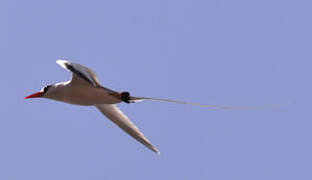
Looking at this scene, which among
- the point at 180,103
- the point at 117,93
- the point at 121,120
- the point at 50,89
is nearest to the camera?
the point at 180,103

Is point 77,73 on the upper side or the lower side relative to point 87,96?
upper

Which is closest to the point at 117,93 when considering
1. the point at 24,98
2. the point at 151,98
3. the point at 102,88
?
the point at 102,88

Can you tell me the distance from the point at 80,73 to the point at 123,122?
8.03ft

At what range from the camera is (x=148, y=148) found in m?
11.4

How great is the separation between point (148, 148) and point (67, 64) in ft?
9.37

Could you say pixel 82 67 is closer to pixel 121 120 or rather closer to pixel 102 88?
pixel 102 88

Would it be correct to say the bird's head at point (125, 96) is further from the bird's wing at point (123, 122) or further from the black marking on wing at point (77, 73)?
the bird's wing at point (123, 122)

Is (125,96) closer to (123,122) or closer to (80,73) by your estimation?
(80,73)

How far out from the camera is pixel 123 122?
11906mm

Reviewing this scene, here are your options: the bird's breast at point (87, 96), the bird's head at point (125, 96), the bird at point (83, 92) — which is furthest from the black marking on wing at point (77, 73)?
the bird's head at point (125, 96)

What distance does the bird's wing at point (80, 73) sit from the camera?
9664mm

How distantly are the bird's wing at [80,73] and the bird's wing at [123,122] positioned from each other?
5.84 ft

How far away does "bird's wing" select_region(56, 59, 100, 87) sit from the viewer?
9664 millimetres

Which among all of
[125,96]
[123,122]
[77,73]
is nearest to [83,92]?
[77,73]
